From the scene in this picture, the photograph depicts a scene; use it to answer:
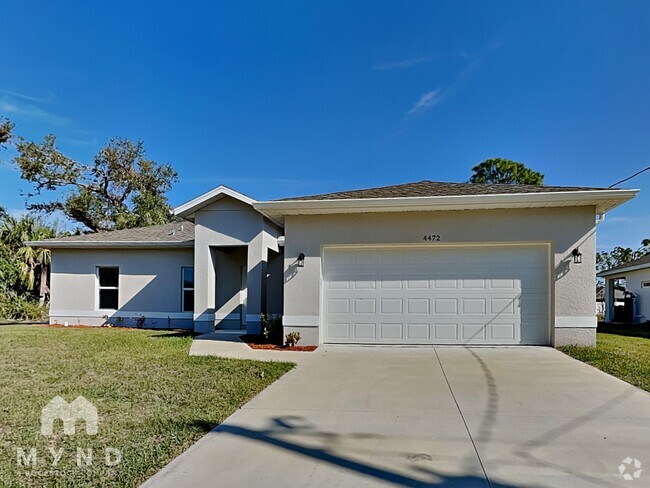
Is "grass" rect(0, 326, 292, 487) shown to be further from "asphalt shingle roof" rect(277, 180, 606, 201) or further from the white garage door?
"asphalt shingle roof" rect(277, 180, 606, 201)

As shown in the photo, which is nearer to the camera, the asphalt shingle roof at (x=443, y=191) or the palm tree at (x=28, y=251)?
the asphalt shingle roof at (x=443, y=191)

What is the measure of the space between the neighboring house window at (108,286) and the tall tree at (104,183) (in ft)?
46.1

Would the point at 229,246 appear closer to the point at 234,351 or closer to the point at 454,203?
the point at 234,351

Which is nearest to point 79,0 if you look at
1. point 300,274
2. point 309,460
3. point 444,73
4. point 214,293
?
point 214,293

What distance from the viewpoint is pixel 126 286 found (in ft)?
47.0

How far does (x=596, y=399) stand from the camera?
512 cm

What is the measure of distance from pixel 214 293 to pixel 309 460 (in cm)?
1012

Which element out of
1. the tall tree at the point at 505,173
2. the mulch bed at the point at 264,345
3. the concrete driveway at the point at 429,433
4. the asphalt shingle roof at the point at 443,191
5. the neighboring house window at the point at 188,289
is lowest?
→ the mulch bed at the point at 264,345

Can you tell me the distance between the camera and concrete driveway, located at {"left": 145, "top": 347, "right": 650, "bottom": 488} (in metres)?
3.11

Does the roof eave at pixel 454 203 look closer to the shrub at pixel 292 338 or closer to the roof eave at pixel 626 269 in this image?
the shrub at pixel 292 338

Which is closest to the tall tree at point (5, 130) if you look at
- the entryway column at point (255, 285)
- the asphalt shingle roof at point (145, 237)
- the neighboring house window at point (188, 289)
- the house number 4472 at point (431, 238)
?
the asphalt shingle roof at point (145, 237)
